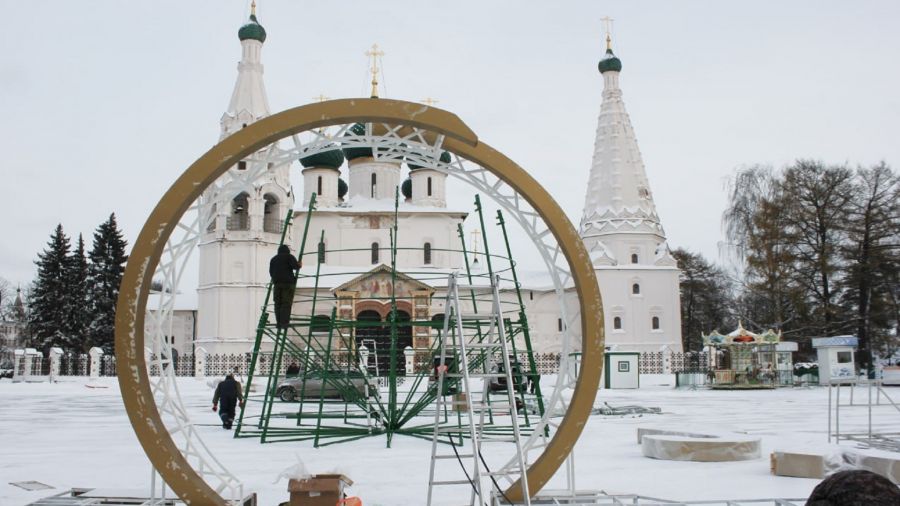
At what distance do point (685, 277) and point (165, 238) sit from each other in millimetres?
60409

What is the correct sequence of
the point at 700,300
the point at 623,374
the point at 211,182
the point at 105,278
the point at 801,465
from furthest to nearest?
1. the point at 700,300
2. the point at 105,278
3. the point at 623,374
4. the point at 801,465
5. the point at 211,182

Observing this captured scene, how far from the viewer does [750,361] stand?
31047 mm

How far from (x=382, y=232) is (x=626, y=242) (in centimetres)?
1588

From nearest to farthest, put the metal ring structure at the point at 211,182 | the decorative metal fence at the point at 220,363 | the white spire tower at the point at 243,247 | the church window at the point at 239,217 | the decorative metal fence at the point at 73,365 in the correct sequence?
the metal ring structure at the point at 211,182, the decorative metal fence at the point at 220,363, the decorative metal fence at the point at 73,365, the white spire tower at the point at 243,247, the church window at the point at 239,217

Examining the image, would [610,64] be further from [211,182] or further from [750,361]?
[211,182]

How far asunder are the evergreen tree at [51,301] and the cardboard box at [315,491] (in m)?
48.4

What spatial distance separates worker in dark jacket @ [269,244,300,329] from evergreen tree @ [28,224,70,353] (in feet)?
148

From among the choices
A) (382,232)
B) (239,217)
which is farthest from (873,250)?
(239,217)

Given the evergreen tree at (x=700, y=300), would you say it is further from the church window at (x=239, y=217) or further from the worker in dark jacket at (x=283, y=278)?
Answer: the worker in dark jacket at (x=283, y=278)

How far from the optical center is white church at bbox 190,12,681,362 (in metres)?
45.2

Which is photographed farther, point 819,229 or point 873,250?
point 819,229

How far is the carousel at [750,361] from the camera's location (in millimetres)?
29828

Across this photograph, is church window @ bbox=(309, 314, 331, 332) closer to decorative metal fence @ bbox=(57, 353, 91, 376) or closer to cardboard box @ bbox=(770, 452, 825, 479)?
cardboard box @ bbox=(770, 452, 825, 479)

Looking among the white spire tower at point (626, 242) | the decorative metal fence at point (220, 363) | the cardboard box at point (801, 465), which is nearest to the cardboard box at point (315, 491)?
the cardboard box at point (801, 465)
